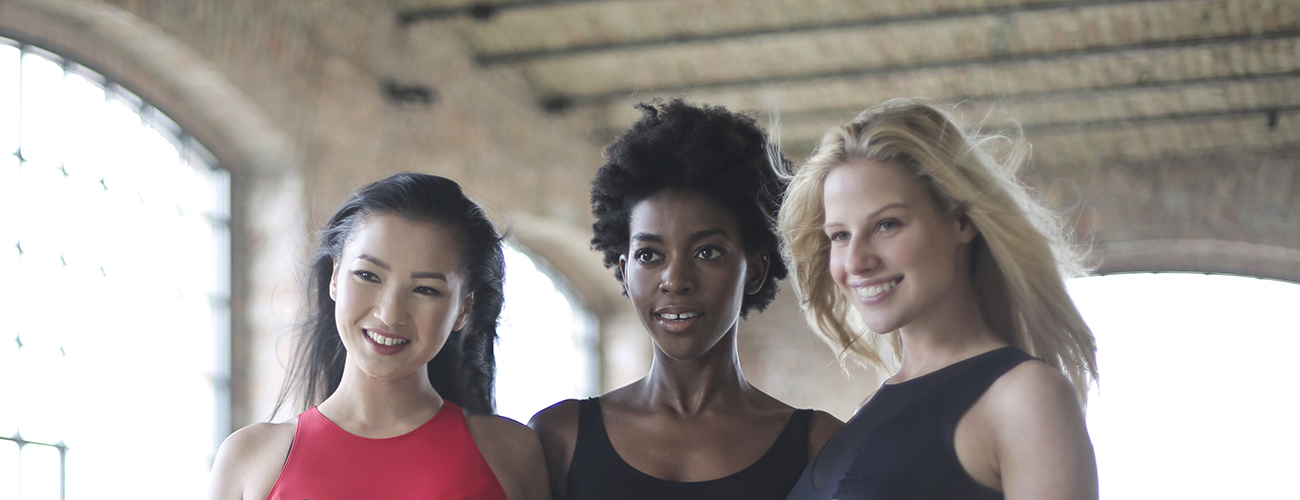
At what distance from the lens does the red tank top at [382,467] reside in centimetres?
209

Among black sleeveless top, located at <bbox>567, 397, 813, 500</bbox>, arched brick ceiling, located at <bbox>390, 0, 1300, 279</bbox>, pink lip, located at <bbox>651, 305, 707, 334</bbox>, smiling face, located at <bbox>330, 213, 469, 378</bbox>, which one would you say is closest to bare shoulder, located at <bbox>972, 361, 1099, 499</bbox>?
black sleeveless top, located at <bbox>567, 397, 813, 500</bbox>

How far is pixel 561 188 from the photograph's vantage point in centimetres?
870

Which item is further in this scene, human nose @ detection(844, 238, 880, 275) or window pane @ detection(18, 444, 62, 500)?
window pane @ detection(18, 444, 62, 500)

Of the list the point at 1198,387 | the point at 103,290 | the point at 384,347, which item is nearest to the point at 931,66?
the point at 1198,387

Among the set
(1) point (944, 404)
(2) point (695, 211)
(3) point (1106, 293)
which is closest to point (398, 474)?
(2) point (695, 211)

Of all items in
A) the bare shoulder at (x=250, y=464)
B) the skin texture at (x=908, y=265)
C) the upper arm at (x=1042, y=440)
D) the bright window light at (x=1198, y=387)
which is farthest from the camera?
the bright window light at (x=1198, y=387)

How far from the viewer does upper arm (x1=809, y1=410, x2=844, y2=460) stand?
235 centimetres

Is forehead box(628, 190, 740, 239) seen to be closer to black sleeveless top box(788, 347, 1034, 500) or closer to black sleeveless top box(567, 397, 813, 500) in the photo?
black sleeveless top box(567, 397, 813, 500)

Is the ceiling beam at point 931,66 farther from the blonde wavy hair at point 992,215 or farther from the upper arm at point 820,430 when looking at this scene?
the blonde wavy hair at point 992,215

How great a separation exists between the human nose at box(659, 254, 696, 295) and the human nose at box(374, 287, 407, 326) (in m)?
0.49

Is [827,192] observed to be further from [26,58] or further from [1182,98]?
[1182,98]

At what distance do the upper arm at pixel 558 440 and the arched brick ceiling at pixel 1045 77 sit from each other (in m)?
3.95

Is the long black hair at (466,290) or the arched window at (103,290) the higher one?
the arched window at (103,290)

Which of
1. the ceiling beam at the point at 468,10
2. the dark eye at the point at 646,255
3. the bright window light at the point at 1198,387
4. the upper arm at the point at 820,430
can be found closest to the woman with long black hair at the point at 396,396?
the dark eye at the point at 646,255
